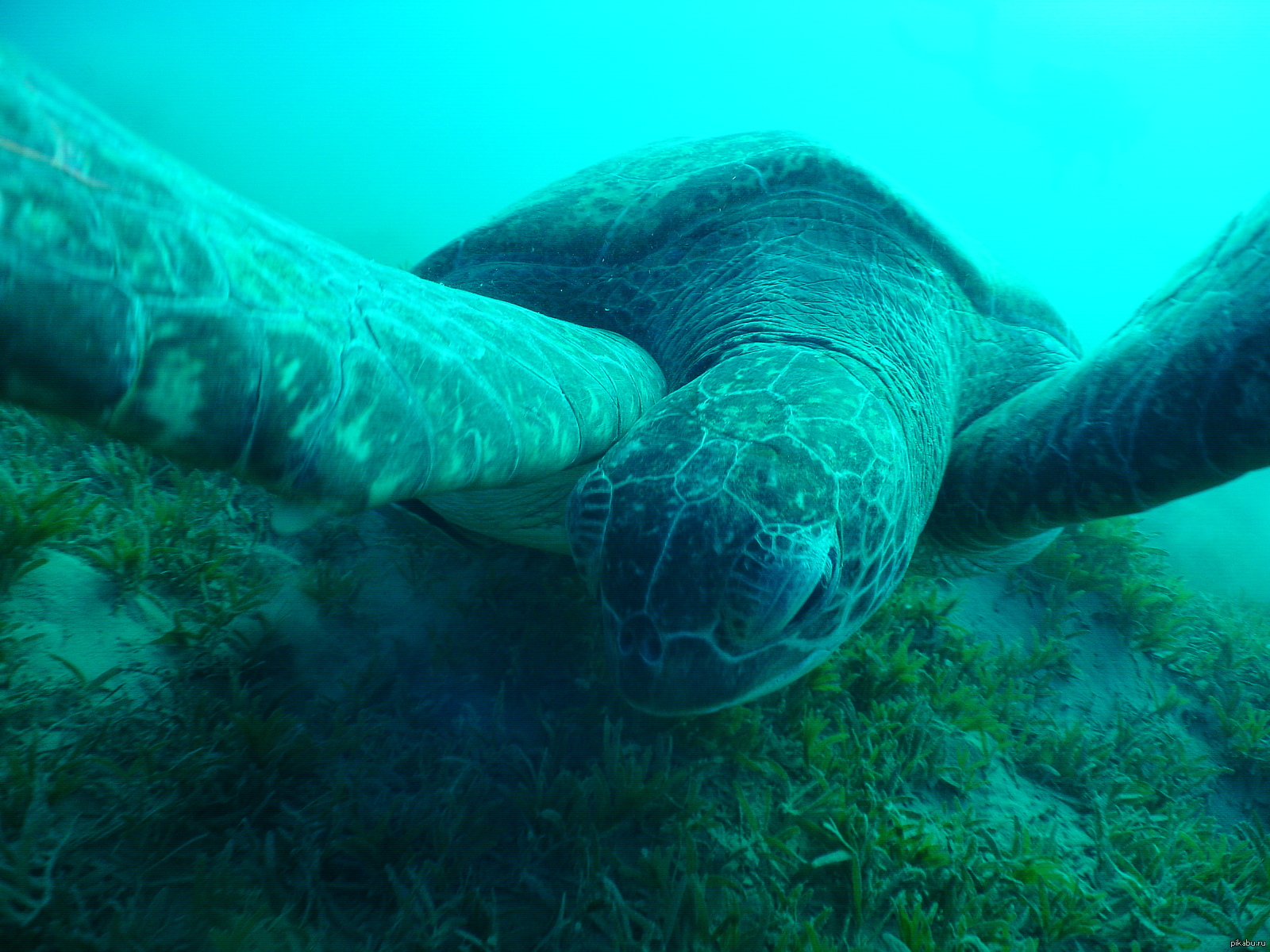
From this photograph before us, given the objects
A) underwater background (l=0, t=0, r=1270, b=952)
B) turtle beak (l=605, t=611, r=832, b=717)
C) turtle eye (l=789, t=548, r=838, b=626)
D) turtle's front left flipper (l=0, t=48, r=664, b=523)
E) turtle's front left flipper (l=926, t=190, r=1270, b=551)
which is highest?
turtle's front left flipper (l=0, t=48, r=664, b=523)

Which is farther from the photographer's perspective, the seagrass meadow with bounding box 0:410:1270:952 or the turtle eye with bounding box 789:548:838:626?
the turtle eye with bounding box 789:548:838:626

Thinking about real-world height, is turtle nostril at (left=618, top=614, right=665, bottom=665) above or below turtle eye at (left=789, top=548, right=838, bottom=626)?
below

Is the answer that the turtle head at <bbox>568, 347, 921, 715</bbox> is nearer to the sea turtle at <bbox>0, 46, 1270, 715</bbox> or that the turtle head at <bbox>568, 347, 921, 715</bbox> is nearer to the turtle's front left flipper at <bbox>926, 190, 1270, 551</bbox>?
the sea turtle at <bbox>0, 46, 1270, 715</bbox>

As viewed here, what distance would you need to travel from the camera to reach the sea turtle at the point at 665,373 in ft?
2.35

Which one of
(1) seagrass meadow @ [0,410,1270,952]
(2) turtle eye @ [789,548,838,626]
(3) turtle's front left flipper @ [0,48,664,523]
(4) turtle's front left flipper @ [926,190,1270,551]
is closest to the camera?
(3) turtle's front left flipper @ [0,48,664,523]

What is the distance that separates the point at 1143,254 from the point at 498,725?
79.8m

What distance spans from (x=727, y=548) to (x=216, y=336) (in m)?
1.03

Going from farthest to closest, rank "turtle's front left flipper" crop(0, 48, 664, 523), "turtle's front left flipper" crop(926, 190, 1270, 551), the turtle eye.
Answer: "turtle's front left flipper" crop(926, 190, 1270, 551)
the turtle eye
"turtle's front left flipper" crop(0, 48, 664, 523)

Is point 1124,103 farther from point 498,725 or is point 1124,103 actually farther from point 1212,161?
point 498,725

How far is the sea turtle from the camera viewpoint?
0.72m

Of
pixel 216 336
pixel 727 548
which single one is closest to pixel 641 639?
pixel 727 548

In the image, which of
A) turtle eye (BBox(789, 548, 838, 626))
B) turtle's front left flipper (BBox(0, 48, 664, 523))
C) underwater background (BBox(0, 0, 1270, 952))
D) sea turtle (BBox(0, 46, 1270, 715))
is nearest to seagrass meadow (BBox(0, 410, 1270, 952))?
underwater background (BBox(0, 0, 1270, 952))

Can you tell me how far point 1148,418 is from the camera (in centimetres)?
174

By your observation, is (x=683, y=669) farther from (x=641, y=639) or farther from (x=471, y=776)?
(x=471, y=776)
